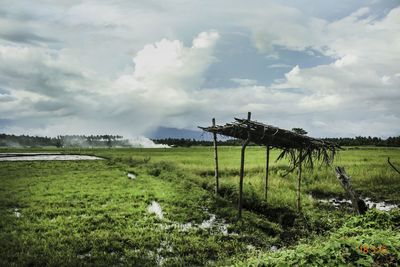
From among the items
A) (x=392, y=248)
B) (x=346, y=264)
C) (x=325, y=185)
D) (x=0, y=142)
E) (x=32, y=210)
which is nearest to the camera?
(x=346, y=264)

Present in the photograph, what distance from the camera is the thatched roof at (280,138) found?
15.3 meters

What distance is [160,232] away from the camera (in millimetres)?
12594

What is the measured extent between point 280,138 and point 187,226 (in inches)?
234

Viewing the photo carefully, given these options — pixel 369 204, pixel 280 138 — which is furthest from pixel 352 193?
pixel 369 204

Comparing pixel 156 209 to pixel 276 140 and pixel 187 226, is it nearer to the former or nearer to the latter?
pixel 187 226

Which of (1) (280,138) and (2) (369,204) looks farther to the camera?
(2) (369,204)

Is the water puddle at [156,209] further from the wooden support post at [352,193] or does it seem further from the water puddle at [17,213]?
the wooden support post at [352,193]

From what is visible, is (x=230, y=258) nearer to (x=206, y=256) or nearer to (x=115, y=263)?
(x=206, y=256)

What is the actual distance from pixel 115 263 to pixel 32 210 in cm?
798

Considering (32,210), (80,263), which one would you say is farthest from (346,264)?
(32,210)

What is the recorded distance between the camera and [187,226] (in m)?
13.7

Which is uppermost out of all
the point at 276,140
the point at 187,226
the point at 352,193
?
the point at 276,140

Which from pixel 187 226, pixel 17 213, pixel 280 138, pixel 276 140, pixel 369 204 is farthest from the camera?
pixel 369 204

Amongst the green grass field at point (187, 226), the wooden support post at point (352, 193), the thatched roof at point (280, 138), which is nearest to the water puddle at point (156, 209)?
the green grass field at point (187, 226)
